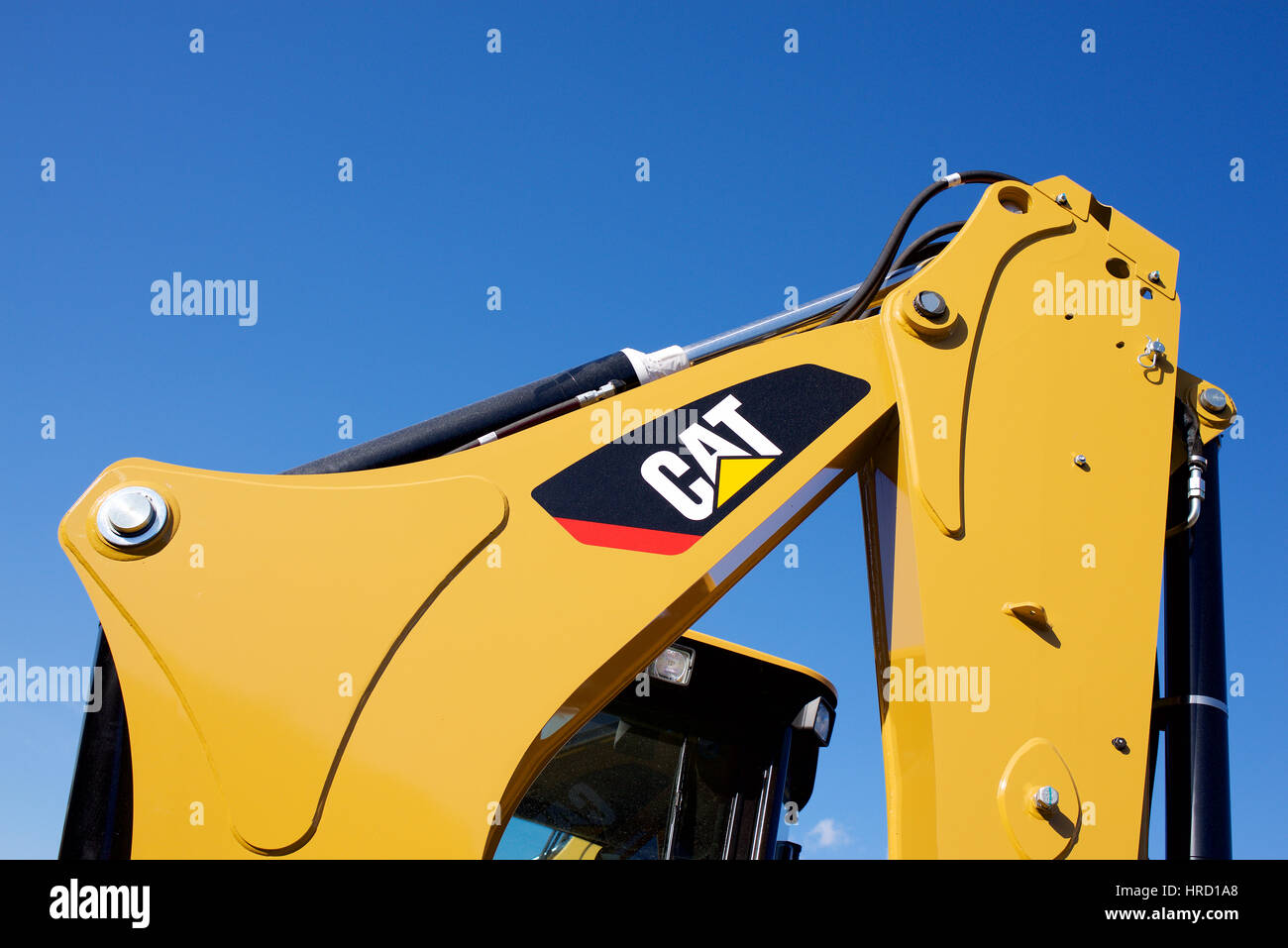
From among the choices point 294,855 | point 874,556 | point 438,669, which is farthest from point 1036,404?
point 294,855

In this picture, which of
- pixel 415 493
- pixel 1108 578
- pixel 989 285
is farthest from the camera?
pixel 989 285

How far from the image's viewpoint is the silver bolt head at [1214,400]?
92.1 inches

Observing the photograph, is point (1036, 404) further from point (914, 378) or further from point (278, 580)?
point (278, 580)

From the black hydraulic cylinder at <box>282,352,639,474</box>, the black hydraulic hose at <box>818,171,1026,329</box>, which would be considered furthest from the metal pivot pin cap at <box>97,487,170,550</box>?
the black hydraulic hose at <box>818,171,1026,329</box>

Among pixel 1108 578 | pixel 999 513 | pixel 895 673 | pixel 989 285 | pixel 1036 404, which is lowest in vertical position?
pixel 895 673

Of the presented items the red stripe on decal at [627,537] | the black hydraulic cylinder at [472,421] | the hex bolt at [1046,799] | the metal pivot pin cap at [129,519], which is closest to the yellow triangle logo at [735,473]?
the red stripe on decal at [627,537]

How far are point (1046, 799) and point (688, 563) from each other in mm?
729

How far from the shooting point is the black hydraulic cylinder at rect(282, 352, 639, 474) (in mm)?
1966

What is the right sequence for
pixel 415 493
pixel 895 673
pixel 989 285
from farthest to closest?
pixel 989 285
pixel 895 673
pixel 415 493

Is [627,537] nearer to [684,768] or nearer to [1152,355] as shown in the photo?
[1152,355]

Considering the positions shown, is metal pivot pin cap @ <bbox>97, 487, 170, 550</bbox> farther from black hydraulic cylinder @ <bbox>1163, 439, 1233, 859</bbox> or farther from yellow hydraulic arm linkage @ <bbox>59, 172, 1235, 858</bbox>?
black hydraulic cylinder @ <bbox>1163, 439, 1233, 859</bbox>

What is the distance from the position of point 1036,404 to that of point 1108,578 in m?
0.37

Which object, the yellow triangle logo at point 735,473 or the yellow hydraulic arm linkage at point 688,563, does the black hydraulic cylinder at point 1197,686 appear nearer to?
the yellow hydraulic arm linkage at point 688,563
